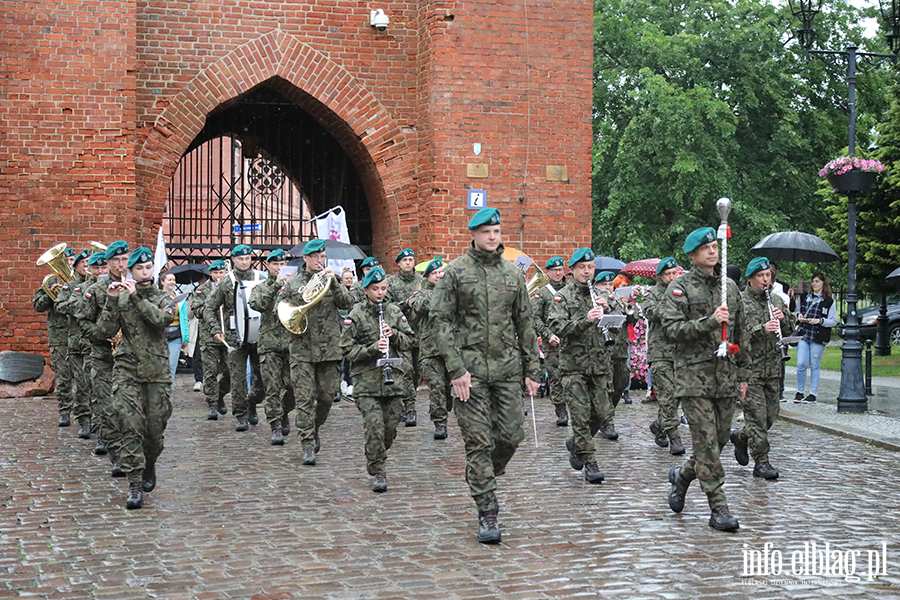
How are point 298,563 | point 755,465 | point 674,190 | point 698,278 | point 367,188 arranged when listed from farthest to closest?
point 674,190
point 367,188
point 755,465
point 698,278
point 298,563

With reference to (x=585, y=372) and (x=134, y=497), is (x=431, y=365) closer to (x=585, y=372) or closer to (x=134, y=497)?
(x=585, y=372)

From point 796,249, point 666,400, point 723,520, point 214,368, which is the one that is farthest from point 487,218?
point 796,249

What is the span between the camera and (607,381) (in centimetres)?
995

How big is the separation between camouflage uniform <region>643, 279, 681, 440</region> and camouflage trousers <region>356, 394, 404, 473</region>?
3021 millimetres

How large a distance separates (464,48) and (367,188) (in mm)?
3152

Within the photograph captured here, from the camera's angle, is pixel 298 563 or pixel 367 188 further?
pixel 367 188

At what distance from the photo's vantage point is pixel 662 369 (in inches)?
451

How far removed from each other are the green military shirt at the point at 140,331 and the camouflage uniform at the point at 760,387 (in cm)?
482

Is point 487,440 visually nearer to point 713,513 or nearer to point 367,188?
point 713,513

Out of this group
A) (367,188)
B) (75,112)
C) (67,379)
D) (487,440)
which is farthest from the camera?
(367,188)

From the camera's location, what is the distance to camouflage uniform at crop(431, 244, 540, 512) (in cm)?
719

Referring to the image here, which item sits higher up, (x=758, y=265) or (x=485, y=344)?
(x=758, y=265)

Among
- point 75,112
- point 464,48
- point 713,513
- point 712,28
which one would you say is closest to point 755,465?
point 713,513

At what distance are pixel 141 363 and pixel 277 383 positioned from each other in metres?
3.51
